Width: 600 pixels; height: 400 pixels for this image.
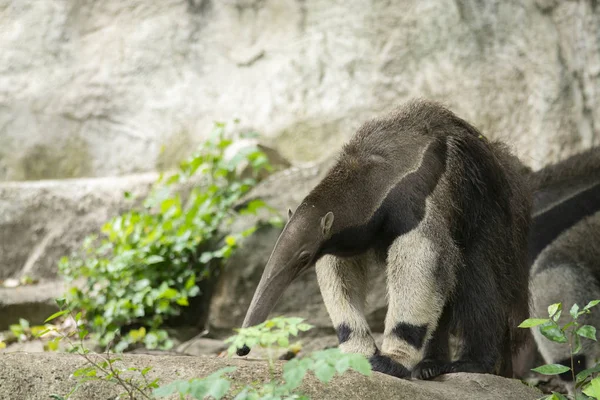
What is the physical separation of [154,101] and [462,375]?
7810 millimetres

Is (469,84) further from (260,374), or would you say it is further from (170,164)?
(260,374)

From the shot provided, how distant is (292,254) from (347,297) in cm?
61

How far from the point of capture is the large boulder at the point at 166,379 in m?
3.69

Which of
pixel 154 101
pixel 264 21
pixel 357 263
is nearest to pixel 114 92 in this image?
pixel 154 101

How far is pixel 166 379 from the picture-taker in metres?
3.77

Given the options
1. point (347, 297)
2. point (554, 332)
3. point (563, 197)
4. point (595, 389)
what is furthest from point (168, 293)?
point (595, 389)

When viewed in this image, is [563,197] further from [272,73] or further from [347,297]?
[272,73]

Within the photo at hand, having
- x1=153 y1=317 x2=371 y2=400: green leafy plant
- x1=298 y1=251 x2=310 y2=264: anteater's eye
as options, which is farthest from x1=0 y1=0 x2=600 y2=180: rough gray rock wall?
x1=153 y1=317 x2=371 y2=400: green leafy plant

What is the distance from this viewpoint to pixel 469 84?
10.4 metres

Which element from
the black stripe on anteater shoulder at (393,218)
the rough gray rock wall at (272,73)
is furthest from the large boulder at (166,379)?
the rough gray rock wall at (272,73)

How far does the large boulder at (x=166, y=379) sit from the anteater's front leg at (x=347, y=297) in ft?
1.89

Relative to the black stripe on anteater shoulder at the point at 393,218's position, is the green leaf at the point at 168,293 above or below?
below

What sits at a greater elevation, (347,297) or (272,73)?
(347,297)

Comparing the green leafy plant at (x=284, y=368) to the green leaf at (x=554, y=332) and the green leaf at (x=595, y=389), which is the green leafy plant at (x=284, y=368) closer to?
the green leaf at (x=595, y=389)
